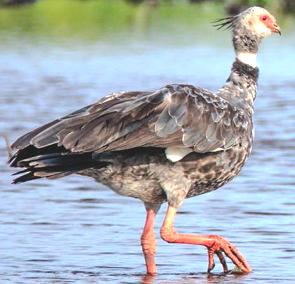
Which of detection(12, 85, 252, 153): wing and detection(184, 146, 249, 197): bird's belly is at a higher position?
detection(12, 85, 252, 153): wing

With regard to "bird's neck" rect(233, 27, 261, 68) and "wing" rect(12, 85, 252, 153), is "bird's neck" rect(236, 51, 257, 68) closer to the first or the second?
"bird's neck" rect(233, 27, 261, 68)

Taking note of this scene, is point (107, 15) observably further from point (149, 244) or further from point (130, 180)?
point (130, 180)

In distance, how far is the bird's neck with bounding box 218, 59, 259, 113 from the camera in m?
8.88

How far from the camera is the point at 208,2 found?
117 feet

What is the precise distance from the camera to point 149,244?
8719 mm

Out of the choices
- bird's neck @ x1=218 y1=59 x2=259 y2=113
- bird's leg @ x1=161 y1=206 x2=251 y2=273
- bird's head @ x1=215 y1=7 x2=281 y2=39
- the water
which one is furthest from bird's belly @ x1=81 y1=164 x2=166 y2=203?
bird's head @ x1=215 y1=7 x2=281 y2=39

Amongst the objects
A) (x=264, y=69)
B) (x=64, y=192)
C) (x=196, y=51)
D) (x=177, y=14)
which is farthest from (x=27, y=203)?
(x=177, y=14)

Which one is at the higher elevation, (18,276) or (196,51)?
(18,276)

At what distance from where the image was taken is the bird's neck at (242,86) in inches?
349

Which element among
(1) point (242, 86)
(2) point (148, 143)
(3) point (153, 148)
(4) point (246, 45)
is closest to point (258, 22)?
(4) point (246, 45)

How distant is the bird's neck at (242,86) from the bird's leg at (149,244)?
3.01 feet

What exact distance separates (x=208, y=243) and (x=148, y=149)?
2.50ft

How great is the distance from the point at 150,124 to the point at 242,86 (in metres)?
1.08

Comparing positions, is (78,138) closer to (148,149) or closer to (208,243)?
(148,149)
